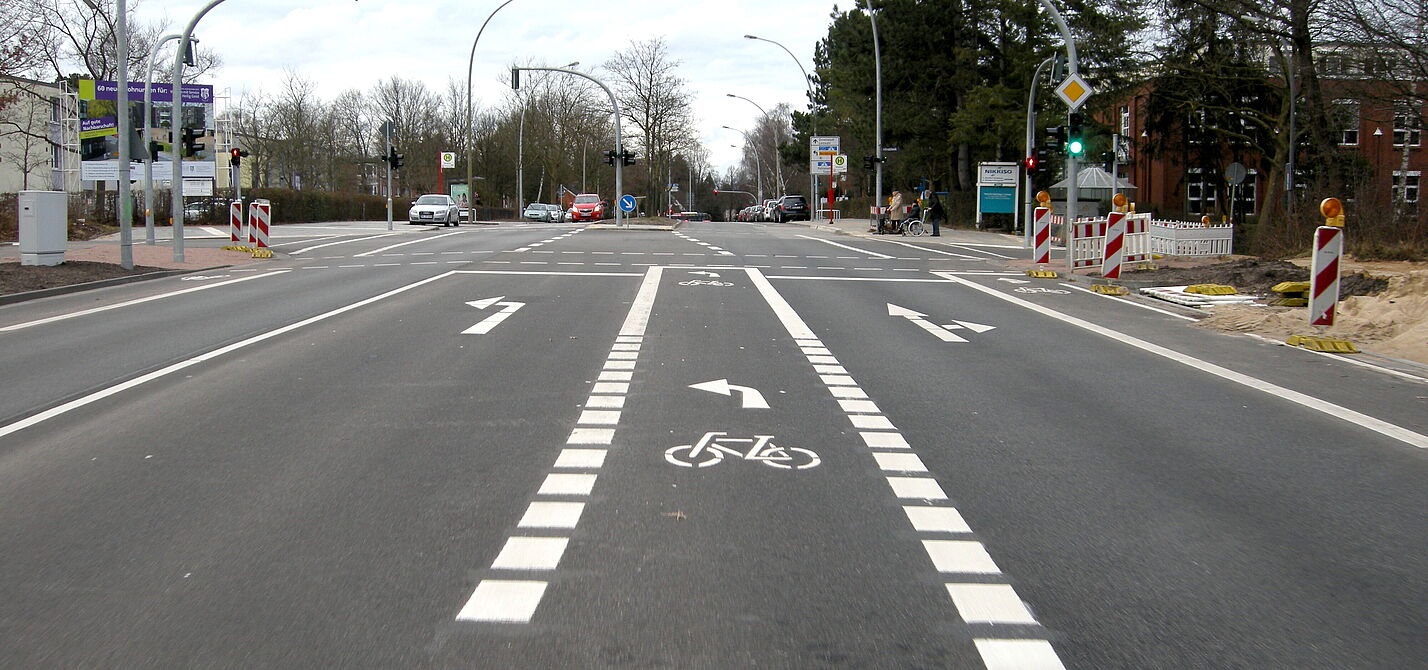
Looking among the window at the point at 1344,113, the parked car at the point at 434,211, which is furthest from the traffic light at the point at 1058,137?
the parked car at the point at 434,211

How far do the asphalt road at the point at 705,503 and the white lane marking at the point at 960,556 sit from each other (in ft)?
0.06

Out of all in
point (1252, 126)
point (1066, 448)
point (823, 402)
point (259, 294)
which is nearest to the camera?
point (1066, 448)

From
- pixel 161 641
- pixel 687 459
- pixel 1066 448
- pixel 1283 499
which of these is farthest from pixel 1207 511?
pixel 161 641

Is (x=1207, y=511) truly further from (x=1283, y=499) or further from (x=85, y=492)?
(x=85, y=492)

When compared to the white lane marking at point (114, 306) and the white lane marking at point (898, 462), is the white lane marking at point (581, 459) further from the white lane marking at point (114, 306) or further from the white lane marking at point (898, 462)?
the white lane marking at point (114, 306)

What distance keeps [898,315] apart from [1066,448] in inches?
296

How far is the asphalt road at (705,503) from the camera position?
3.80m

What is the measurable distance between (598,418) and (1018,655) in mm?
4155

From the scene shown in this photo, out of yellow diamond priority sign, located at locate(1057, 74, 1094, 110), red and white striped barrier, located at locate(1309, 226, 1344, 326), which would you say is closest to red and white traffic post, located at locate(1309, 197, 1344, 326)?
red and white striped barrier, located at locate(1309, 226, 1344, 326)

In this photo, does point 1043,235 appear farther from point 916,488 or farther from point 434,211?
point 434,211

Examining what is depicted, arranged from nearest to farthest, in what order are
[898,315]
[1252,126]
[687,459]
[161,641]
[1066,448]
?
1. [161,641]
2. [687,459]
3. [1066,448]
4. [898,315]
5. [1252,126]

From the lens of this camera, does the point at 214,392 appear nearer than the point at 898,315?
Yes

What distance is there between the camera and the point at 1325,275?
40.0ft

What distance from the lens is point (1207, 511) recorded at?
5355mm
